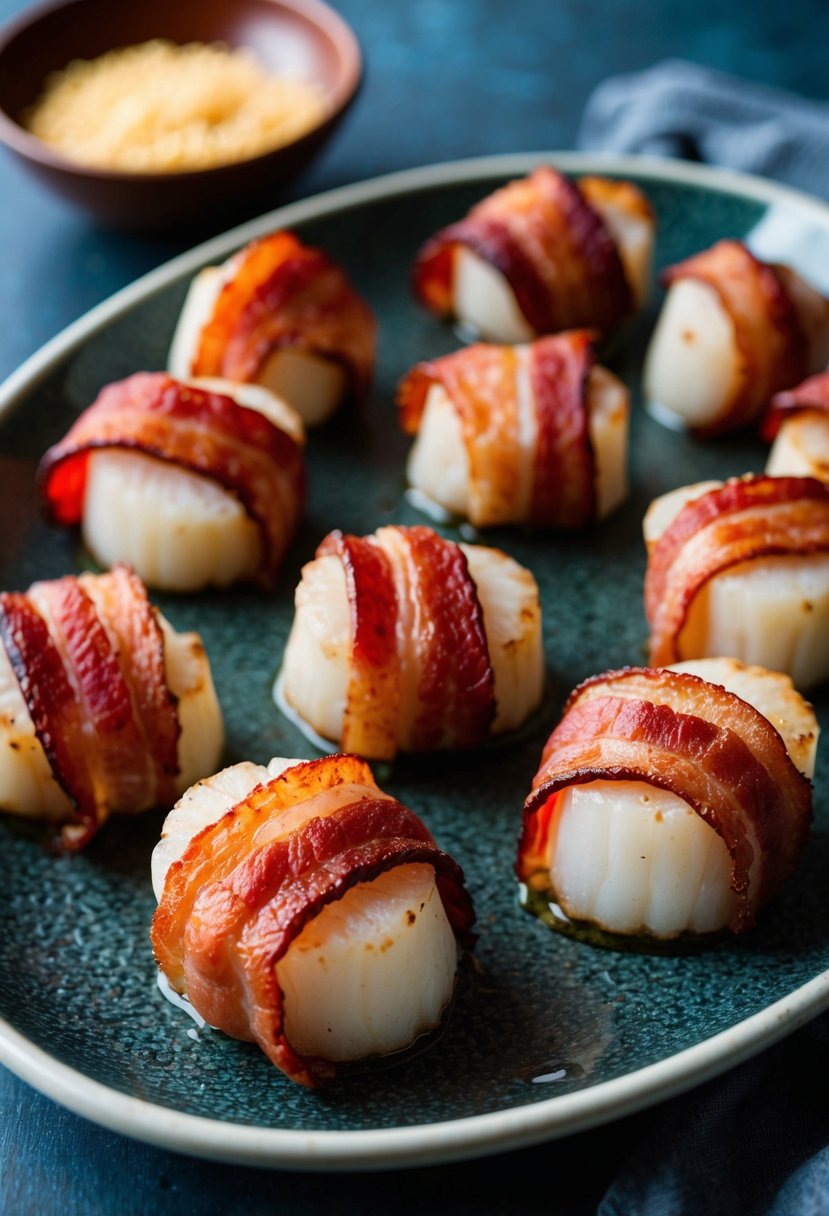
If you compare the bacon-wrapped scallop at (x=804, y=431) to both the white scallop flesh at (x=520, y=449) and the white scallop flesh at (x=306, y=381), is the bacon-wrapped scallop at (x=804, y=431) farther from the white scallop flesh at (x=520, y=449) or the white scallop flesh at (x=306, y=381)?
the white scallop flesh at (x=306, y=381)

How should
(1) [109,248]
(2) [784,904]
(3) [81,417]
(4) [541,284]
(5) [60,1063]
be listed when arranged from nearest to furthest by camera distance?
(5) [60,1063] → (2) [784,904] → (3) [81,417] → (4) [541,284] → (1) [109,248]

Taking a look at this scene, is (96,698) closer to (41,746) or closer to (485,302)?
(41,746)

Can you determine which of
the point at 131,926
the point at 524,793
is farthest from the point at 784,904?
the point at 131,926

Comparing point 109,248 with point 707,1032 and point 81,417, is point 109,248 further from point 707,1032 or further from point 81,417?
point 707,1032

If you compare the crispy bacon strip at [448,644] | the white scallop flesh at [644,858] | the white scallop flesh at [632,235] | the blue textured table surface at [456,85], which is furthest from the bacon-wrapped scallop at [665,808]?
the blue textured table surface at [456,85]

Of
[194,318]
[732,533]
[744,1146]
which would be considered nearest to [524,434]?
[732,533]
